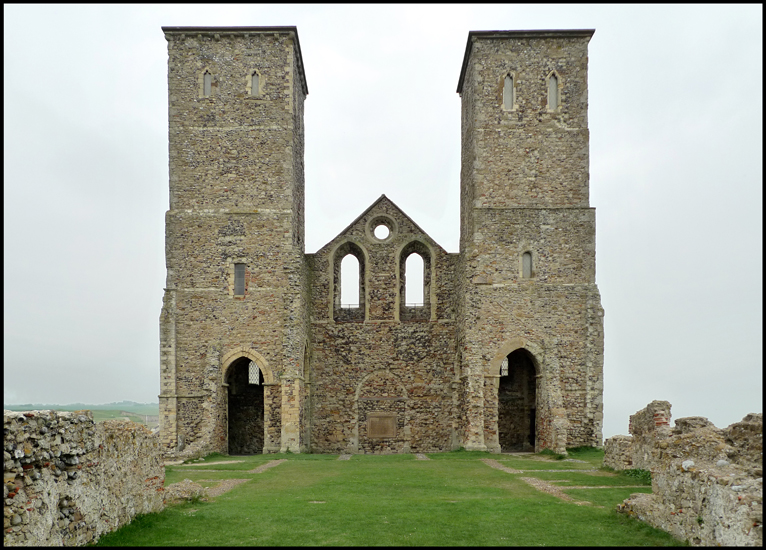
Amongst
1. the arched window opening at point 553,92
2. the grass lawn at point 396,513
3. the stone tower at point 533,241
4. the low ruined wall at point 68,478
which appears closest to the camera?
the low ruined wall at point 68,478

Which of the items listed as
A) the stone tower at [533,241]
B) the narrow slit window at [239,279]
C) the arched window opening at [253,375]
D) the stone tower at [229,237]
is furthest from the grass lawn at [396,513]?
the arched window opening at [253,375]

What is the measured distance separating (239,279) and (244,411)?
5692 mm

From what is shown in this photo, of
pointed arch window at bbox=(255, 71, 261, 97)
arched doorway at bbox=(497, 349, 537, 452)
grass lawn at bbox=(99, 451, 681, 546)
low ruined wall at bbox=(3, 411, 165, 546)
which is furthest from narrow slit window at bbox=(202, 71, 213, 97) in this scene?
low ruined wall at bbox=(3, 411, 165, 546)

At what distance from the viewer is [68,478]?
8.04m

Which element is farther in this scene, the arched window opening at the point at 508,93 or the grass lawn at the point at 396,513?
the arched window opening at the point at 508,93

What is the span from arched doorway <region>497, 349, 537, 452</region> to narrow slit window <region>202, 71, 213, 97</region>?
15796 mm

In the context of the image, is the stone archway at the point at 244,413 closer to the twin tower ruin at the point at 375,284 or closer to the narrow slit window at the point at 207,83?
the twin tower ruin at the point at 375,284

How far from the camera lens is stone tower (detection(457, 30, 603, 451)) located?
2312 cm

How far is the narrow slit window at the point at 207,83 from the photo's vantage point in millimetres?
24703

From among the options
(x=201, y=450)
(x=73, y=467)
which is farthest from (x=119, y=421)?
(x=201, y=450)

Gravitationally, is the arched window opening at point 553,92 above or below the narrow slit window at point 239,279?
above

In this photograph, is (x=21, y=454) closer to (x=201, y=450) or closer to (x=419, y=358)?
(x=201, y=450)

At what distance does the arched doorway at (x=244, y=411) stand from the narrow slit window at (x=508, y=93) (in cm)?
1433

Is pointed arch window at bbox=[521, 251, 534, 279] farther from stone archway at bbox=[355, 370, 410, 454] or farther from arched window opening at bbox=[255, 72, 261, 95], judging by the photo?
arched window opening at bbox=[255, 72, 261, 95]
